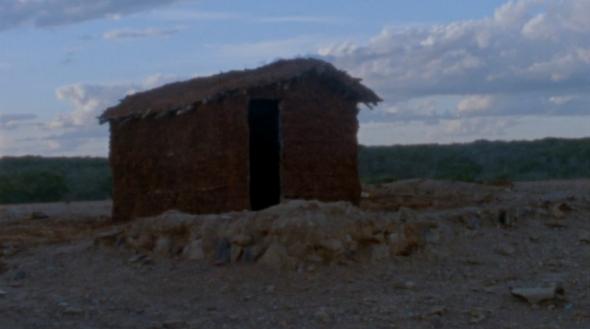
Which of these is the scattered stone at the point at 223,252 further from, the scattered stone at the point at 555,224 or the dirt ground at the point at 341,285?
the scattered stone at the point at 555,224

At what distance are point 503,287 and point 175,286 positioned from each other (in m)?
3.42

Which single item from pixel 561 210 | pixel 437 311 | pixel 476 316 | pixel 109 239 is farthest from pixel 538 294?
pixel 109 239

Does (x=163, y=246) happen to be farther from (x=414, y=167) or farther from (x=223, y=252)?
(x=414, y=167)

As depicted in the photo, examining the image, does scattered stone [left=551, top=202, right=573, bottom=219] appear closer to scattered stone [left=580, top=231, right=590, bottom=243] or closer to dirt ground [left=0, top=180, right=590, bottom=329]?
dirt ground [left=0, top=180, right=590, bottom=329]

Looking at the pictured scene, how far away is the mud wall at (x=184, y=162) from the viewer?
18.4 metres

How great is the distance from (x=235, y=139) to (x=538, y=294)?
7895mm

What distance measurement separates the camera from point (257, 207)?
21.5m

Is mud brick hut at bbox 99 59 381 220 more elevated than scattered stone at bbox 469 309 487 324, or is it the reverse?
mud brick hut at bbox 99 59 381 220

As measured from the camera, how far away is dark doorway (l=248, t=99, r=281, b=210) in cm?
2139

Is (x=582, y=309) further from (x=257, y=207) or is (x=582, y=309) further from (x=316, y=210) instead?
(x=257, y=207)

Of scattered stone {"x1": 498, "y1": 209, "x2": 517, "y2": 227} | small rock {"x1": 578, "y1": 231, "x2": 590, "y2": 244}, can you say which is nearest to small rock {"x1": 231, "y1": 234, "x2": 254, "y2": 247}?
scattered stone {"x1": 498, "y1": 209, "x2": 517, "y2": 227}

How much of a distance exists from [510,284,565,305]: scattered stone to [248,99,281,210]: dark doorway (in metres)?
10.1

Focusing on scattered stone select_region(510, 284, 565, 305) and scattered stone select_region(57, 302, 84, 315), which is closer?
scattered stone select_region(510, 284, 565, 305)

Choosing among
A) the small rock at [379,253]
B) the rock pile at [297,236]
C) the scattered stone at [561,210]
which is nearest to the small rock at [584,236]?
the scattered stone at [561,210]
